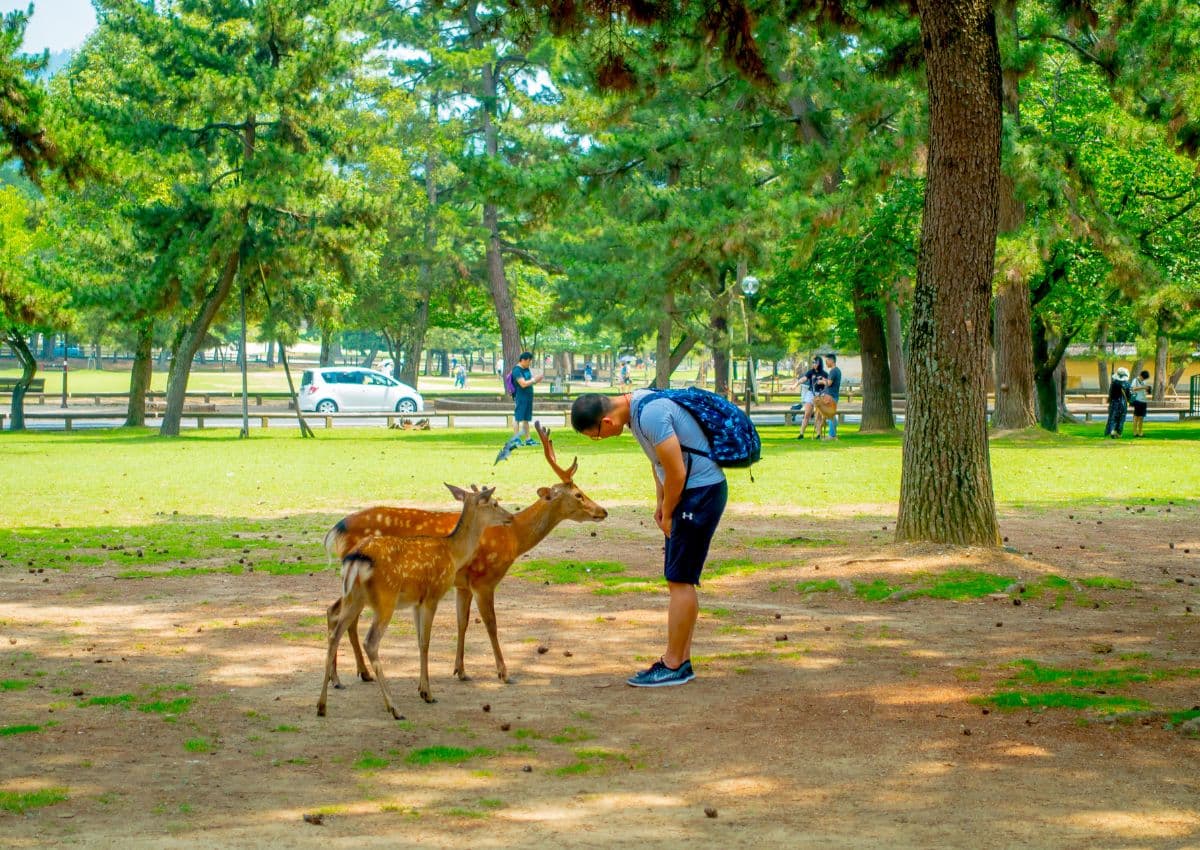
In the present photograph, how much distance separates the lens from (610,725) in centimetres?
738

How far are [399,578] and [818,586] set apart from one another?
15.7 feet

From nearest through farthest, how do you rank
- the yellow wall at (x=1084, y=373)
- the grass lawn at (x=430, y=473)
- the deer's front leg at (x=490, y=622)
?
the deer's front leg at (x=490, y=622)
the grass lawn at (x=430, y=473)
the yellow wall at (x=1084, y=373)

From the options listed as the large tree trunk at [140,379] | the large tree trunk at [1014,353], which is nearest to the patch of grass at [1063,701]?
the large tree trunk at [1014,353]

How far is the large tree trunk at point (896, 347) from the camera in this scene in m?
44.7

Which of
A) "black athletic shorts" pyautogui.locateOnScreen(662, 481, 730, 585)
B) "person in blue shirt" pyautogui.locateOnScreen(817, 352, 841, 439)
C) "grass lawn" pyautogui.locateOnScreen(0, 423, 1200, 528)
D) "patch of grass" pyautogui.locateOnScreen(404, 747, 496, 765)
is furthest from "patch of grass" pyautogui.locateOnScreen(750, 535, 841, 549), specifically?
"person in blue shirt" pyautogui.locateOnScreen(817, 352, 841, 439)

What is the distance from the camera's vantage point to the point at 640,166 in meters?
27.4

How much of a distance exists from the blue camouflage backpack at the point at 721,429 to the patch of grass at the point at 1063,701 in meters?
1.76

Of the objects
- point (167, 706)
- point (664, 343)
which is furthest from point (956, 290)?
point (664, 343)

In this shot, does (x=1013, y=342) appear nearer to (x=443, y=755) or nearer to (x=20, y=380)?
(x=20, y=380)

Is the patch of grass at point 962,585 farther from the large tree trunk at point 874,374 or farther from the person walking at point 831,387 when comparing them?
the large tree trunk at point 874,374

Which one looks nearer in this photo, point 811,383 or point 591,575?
point 591,575

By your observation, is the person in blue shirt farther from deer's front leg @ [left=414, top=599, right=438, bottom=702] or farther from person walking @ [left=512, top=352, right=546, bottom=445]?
deer's front leg @ [left=414, top=599, right=438, bottom=702]

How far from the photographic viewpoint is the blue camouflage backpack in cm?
798

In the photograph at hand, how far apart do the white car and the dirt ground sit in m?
38.7
